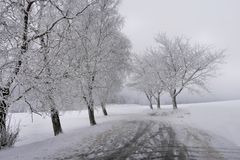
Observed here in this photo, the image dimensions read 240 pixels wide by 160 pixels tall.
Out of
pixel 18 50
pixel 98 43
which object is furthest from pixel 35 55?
pixel 98 43

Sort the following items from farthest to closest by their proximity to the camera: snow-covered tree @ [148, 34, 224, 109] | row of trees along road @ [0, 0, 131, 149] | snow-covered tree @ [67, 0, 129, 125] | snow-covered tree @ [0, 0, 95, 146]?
snow-covered tree @ [148, 34, 224, 109], snow-covered tree @ [67, 0, 129, 125], row of trees along road @ [0, 0, 131, 149], snow-covered tree @ [0, 0, 95, 146]

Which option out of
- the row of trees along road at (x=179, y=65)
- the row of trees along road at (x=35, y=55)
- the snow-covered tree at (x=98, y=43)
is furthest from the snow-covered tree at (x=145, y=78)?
the row of trees along road at (x=35, y=55)

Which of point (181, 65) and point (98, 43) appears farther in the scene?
point (181, 65)

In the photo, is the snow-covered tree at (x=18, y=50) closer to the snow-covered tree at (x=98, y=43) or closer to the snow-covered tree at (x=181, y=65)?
the snow-covered tree at (x=98, y=43)

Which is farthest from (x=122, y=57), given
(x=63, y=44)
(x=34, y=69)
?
(x=34, y=69)

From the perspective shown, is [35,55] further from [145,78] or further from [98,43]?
[145,78]

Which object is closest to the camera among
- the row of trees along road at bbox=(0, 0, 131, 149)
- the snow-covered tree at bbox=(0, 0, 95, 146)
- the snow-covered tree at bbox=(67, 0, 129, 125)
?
the snow-covered tree at bbox=(0, 0, 95, 146)

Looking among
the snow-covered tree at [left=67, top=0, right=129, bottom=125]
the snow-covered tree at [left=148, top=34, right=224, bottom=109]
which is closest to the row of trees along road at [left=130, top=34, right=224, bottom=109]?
the snow-covered tree at [left=148, top=34, right=224, bottom=109]

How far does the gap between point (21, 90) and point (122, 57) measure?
13.6 metres

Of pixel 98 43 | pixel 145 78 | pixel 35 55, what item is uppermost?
pixel 98 43

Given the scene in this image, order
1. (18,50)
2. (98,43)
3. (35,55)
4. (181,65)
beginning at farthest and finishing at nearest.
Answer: (181,65) → (98,43) → (35,55) → (18,50)

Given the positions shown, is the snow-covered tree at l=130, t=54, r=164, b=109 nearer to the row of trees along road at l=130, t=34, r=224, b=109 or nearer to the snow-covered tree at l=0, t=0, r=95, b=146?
the row of trees along road at l=130, t=34, r=224, b=109

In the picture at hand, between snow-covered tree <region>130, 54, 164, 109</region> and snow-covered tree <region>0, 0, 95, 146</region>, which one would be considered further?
snow-covered tree <region>130, 54, 164, 109</region>

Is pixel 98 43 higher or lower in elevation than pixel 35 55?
higher
